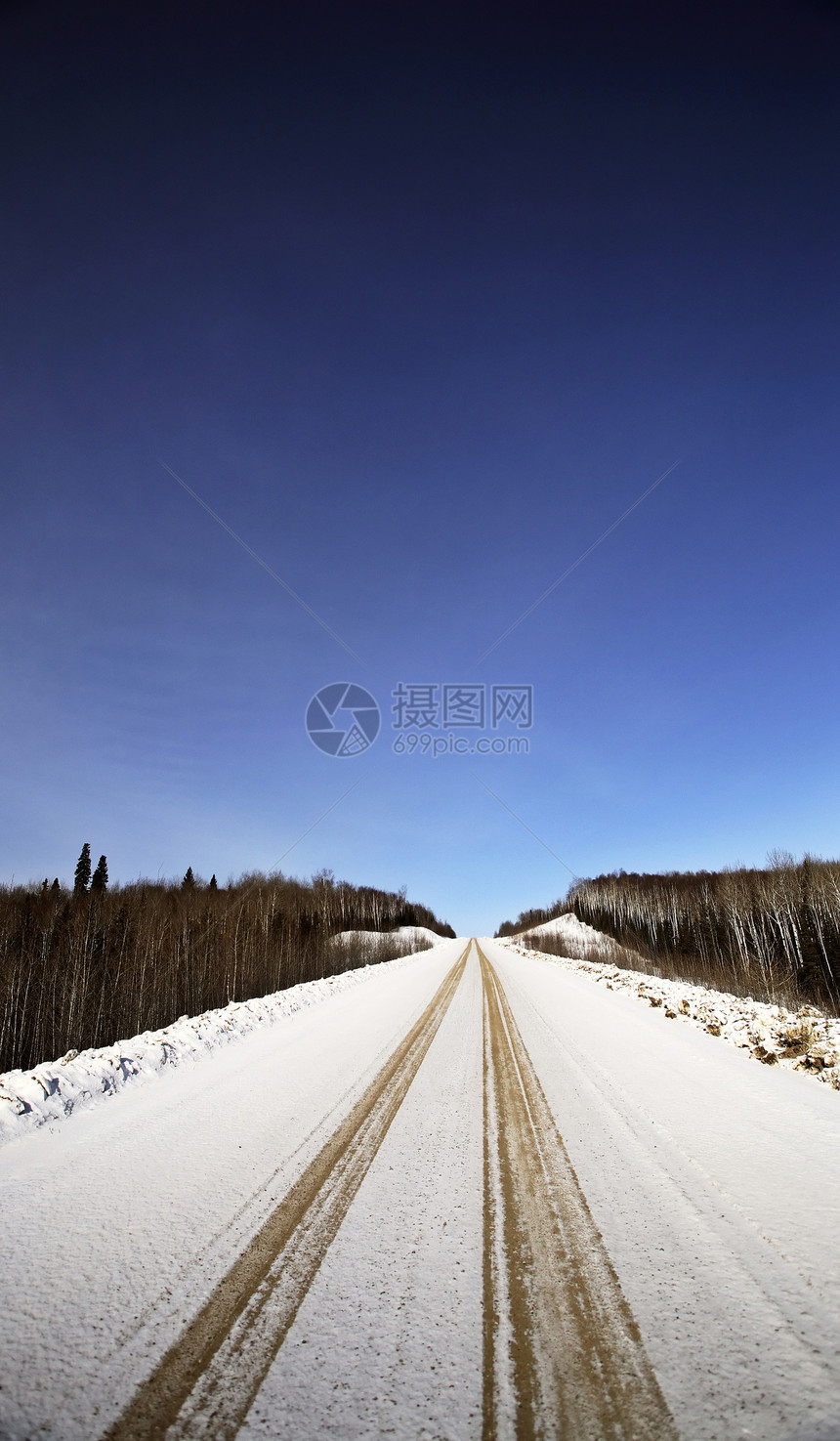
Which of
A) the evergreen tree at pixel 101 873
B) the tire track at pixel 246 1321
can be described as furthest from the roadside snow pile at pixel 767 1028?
the evergreen tree at pixel 101 873

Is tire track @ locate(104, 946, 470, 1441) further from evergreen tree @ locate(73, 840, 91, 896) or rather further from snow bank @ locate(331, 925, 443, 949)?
evergreen tree @ locate(73, 840, 91, 896)

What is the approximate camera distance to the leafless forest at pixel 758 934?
16984 millimetres

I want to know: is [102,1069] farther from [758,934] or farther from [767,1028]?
[758,934]

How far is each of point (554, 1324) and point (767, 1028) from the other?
7587mm

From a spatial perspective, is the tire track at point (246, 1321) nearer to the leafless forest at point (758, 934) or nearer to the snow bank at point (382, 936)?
the leafless forest at point (758, 934)

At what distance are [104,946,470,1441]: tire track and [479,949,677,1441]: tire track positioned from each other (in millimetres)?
875

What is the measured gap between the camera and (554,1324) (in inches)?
97.5

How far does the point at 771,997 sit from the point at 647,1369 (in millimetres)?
13029

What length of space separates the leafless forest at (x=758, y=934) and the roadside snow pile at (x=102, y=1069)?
11316 mm

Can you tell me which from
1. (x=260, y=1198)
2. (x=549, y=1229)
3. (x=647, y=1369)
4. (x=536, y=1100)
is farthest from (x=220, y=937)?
(x=647, y=1369)

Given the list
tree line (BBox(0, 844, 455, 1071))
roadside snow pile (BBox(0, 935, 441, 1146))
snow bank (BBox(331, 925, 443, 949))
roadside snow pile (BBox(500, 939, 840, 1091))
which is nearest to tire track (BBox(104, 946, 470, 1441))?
roadside snow pile (BBox(0, 935, 441, 1146))

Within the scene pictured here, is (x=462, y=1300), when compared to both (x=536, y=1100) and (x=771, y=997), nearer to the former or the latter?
(x=536, y=1100)

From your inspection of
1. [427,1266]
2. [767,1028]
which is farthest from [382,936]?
[427,1266]

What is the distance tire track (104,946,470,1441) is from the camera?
204 centimetres
